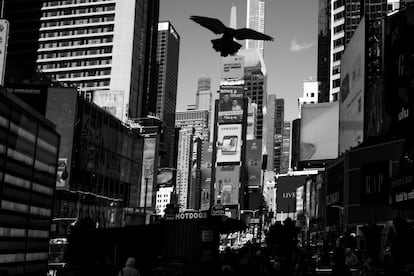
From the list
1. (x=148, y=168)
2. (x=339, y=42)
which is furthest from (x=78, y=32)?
(x=339, y=42)

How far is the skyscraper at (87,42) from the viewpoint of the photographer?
Answer: 148 m

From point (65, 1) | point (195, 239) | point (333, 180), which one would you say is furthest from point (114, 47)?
point (195, 239)

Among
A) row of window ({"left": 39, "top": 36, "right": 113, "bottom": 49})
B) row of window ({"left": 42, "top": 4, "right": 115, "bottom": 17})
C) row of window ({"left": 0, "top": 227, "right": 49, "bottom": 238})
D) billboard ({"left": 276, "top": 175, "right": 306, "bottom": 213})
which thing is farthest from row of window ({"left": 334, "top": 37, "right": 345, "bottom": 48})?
row of window ({"left": 0, "top": 227, "right": 49, "bottom": 238})

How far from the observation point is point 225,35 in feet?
57.1

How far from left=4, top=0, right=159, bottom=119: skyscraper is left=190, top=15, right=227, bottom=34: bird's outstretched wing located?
423 feet

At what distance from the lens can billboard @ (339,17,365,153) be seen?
5507 cm

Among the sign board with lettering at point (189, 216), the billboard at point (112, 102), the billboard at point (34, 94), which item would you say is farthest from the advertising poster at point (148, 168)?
the sign board with lettering at point (189, 216)

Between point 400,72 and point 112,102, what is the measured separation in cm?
8708

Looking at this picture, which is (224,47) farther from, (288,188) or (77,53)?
(77,53)

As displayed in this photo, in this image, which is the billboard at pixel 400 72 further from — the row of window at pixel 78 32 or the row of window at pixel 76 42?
the row of window at pixel 78 32

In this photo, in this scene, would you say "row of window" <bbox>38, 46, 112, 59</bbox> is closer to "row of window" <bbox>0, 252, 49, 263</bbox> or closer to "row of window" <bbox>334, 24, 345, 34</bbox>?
"row of window" <bbox>334, 24, 345, 34</bbox>

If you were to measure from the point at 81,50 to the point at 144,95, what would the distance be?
60.9 ft

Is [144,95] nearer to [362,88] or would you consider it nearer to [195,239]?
[362,88]

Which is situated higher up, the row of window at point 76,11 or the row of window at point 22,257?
the row of window at point 76,11
